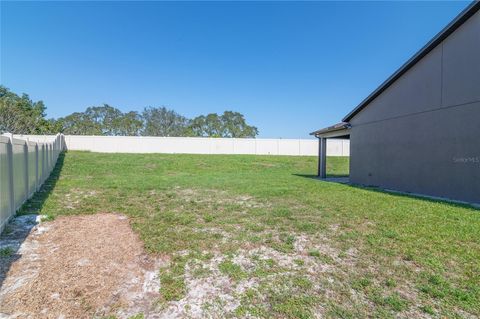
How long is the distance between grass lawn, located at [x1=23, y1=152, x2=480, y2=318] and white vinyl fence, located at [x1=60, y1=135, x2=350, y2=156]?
62.0ft

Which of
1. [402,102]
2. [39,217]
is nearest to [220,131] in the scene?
[402,102]

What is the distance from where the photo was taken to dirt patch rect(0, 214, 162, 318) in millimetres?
2391

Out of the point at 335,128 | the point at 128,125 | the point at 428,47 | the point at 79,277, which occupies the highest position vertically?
the point at 128,125

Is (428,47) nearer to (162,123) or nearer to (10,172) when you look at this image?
(10,172)

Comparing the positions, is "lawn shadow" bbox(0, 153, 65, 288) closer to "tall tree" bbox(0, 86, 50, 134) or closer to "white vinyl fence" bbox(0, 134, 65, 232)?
"white vinyl fence" bbox(0, 134, 65, 232)

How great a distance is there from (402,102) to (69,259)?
34.4ft

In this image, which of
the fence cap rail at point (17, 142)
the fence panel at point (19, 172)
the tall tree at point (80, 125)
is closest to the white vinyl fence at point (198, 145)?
the fence panel at point (19, 172)

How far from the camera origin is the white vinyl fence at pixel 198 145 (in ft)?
Result: 82.4

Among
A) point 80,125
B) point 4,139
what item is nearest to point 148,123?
point 80,125

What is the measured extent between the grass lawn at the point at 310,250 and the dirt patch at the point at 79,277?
252mm

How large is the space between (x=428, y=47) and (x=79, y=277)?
407 inches

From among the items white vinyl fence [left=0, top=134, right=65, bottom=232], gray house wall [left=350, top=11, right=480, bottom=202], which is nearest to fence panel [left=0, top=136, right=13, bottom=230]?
white vinyl fence [left=0, top=134, right=65, bottom=232]

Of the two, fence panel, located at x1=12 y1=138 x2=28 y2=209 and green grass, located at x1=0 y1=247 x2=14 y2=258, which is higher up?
fence panel, located at x1=12 y1=138 x2=28 y2=209

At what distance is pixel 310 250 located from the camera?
12.1 ft
